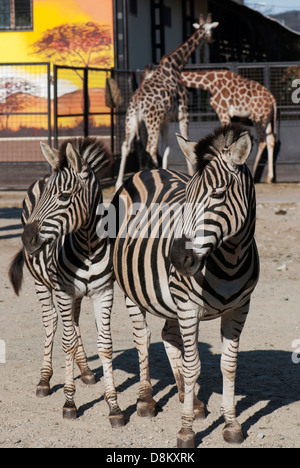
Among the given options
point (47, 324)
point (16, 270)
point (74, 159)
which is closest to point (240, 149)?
point (74, 159)

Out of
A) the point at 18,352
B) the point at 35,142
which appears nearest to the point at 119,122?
the point at 35,142

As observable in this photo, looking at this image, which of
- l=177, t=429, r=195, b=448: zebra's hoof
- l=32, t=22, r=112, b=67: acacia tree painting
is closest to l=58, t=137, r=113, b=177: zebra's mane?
l=177, t=429, r=195, b=448: zebra's hoof

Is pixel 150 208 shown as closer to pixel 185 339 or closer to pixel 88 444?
pixel 185 339

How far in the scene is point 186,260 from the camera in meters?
3.77

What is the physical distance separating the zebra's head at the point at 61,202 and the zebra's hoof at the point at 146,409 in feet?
4.03

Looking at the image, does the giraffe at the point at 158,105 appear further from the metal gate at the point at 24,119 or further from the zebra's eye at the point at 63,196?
the zebra's eye at the point at 63,196

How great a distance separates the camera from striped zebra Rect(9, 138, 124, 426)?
447cm

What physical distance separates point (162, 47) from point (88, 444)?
1607cm

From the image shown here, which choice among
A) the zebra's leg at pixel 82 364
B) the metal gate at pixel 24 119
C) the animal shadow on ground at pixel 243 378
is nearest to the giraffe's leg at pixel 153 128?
the metal gate at pixel 24 119

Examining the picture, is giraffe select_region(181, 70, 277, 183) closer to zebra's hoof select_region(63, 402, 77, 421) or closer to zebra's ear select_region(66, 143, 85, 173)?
zebra's ear select_region(66, 143, 85, 173)

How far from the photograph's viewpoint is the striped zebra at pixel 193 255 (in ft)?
12.6

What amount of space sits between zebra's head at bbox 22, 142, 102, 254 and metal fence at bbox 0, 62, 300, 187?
34.0ft

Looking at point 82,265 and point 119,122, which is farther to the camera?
point 119,122

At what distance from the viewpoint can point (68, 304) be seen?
4.78 meters
